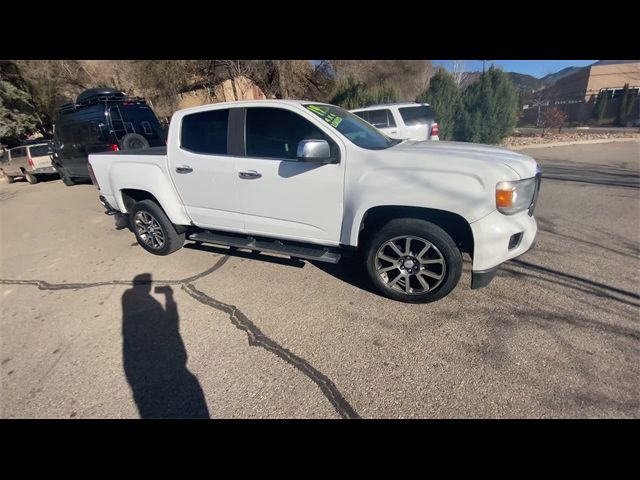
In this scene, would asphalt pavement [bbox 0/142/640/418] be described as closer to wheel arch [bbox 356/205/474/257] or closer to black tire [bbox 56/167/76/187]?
wheel arch [bbox 356/205/474/257]

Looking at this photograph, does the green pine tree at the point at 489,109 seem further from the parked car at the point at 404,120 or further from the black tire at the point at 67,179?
the black tire at the point at 67,179

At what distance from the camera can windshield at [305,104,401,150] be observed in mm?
3008

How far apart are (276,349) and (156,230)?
2.86m

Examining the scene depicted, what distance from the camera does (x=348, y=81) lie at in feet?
53.7

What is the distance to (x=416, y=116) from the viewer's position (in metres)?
8.62

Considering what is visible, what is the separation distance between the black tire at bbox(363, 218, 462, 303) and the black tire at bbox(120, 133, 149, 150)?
785cm

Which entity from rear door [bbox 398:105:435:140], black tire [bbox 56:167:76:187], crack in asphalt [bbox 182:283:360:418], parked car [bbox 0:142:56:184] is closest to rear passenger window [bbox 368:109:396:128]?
rear door [bbox 398:105:435:140]

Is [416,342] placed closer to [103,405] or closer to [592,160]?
[103,405]

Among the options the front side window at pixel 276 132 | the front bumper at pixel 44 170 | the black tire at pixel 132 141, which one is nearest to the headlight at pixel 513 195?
the front side window at pixel 276 132

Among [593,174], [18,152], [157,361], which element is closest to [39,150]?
[18,152]

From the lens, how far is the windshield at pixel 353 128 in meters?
3.01

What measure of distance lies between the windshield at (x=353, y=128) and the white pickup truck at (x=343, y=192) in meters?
0.02

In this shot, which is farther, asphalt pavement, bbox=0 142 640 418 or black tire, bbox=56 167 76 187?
black tire, bbox=56 167 76 187

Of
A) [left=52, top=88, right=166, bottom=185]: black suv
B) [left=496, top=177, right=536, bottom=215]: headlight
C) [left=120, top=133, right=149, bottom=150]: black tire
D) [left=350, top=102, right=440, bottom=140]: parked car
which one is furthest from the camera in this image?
[left=350, top=102, right=440, bottom=140]: parked car
